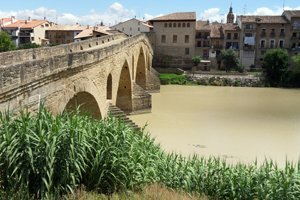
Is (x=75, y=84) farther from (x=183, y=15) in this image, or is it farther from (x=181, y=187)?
(x=183, y=15)

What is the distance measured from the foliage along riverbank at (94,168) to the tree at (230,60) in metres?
49.3

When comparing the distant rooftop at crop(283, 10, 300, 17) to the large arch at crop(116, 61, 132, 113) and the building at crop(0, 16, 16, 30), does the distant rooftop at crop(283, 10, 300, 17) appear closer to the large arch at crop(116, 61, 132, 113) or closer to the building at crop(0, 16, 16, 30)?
the large arch at crop(116, 61, 132, 113)

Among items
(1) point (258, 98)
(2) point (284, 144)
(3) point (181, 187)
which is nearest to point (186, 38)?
(1) point (258, 98)

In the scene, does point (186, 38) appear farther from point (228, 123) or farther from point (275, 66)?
point (228, 123)

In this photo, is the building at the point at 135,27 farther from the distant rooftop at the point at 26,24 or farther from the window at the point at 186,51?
the distant rooftop at the point at 26,24

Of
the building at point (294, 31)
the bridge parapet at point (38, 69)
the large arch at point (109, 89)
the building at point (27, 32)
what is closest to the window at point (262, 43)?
the building at point (294, 31)

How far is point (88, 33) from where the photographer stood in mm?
69125

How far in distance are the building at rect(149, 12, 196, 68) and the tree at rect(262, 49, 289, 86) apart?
1436cm

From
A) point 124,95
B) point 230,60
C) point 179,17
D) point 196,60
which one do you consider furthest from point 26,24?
point 124,95

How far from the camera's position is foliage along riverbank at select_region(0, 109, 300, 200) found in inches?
257

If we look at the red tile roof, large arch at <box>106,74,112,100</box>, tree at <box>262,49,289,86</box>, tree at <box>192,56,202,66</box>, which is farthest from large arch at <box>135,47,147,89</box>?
the red tile roof

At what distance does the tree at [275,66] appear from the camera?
5088 cm

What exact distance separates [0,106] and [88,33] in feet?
206

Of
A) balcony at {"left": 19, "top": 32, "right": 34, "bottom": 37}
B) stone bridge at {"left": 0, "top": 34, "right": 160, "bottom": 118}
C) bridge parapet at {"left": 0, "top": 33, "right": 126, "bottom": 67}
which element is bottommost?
stone bridge at {"left": 0, "top": 34, "right": 160, "bottom": 118}
